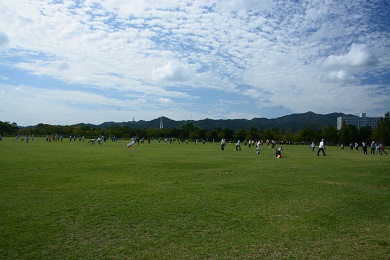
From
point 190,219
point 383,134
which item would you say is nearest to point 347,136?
point 383,134

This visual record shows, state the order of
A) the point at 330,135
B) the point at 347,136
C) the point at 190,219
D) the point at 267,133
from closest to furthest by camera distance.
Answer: the point at 190,219 < the point at 347,136 < the point at 330,135 < the point at 267,133

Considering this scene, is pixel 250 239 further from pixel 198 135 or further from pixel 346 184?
pixel 198 135

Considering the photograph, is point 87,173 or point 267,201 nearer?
point 267,201

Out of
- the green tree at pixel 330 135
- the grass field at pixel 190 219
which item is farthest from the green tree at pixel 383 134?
the grass field at pixel 190 219

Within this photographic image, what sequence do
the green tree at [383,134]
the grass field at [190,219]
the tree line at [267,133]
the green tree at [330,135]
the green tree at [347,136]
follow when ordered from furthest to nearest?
1. the green tree at [330,135]
2. the green tree at [347,136]
3. the tree line at [267,133]
4. the green tree at [383,134]
5. the grass field at [190,219]

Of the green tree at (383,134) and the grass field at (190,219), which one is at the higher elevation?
the green tree at (383,134)

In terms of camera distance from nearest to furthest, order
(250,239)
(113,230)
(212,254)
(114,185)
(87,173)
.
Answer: (212,254) → (250,239) → (113,230) → (114,185) → (87,173)

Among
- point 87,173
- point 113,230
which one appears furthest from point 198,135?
point 113,230

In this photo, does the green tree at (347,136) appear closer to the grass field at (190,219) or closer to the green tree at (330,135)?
the green tree at (330,135)

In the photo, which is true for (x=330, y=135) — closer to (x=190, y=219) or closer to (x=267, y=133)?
(x=267, y=133)

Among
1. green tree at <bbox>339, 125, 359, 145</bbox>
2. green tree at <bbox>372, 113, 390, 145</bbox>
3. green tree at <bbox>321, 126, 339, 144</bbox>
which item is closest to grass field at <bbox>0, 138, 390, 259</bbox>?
green tree at <bbox>372, 113, 390, 145</bbox>

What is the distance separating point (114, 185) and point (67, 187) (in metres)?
1.87

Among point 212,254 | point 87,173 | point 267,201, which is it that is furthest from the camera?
point 87,173

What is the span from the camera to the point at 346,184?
14.0m
